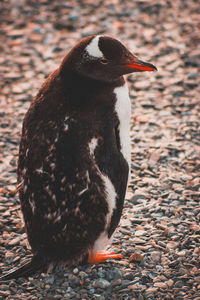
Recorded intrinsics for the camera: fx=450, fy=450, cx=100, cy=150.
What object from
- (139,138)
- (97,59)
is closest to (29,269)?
(97,59)

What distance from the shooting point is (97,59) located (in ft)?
10.6

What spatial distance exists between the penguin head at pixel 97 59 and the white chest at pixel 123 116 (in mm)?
138

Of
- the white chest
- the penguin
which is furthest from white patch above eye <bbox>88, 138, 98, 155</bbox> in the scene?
the white chest

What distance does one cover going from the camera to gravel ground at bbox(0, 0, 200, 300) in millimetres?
3445

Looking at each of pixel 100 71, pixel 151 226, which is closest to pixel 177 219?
pixel 151 226

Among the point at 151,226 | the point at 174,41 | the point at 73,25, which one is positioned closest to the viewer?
the point at 151,226

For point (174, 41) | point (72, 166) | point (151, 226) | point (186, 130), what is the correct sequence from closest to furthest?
1. point (72, 166)
2. point (151, 226)
3. point (186, 130)
4. point (174, 41)

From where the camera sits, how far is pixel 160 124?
5.35 m

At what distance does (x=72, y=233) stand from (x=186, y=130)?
8.10ft

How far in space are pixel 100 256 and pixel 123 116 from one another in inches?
44.7

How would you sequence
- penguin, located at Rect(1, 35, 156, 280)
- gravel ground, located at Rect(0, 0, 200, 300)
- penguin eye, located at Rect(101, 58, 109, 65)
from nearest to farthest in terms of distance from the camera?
1. penguin, located at Rect(1, 35, 156, 280)
2. penguin eye, located at Rect(101, 58, 109, 65)
3. gravel ground, located at Rect(0, 0, 200, 300)

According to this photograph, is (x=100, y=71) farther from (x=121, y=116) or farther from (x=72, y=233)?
(x=72, y=233)

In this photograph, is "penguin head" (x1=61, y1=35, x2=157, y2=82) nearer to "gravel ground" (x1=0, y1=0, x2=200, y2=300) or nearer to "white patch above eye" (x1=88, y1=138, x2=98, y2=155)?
"white patch above eye" (x1=88, y1=138, x2=98, y2=155)

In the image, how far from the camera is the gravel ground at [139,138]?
345 centimetres
